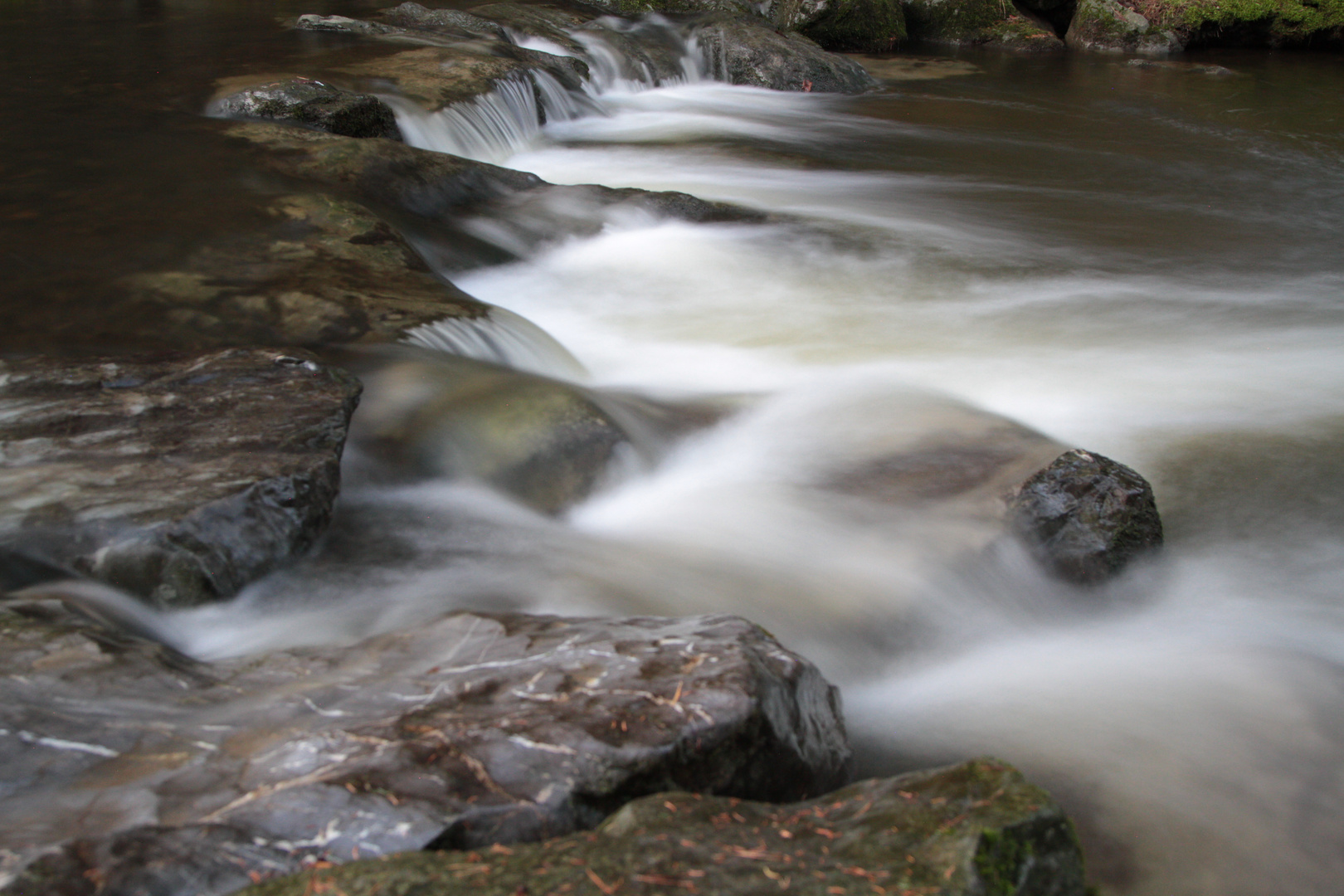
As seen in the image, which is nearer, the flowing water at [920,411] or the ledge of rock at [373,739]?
the ledge of rock at [373,739]

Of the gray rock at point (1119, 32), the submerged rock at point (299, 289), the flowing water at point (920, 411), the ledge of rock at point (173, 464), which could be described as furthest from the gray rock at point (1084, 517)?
the gray rock at point (1119, 32)

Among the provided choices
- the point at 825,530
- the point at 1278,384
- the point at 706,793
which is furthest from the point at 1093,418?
the point at 706,793

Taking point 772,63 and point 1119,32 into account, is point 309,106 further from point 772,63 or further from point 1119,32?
point 1119,32

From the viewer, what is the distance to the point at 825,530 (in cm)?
438

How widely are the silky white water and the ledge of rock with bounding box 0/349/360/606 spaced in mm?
183

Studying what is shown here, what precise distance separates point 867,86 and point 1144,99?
12.4 ft

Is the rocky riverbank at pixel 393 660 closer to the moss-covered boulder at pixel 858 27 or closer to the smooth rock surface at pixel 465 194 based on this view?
the smooth rock surface at pixel 465 194

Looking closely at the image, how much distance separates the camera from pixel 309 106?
825 centimetres

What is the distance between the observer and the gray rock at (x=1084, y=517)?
13.5 ft

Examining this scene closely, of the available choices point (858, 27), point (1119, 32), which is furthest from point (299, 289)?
point (1119, 32)

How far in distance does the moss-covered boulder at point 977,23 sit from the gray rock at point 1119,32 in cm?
57

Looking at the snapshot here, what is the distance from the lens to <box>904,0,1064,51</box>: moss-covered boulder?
18859 millimetres

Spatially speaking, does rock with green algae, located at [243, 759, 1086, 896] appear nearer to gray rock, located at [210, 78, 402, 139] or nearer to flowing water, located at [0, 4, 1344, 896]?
flowing water, located at [0, 4, 1344, 896]

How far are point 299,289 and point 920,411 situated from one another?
3.24 meters
